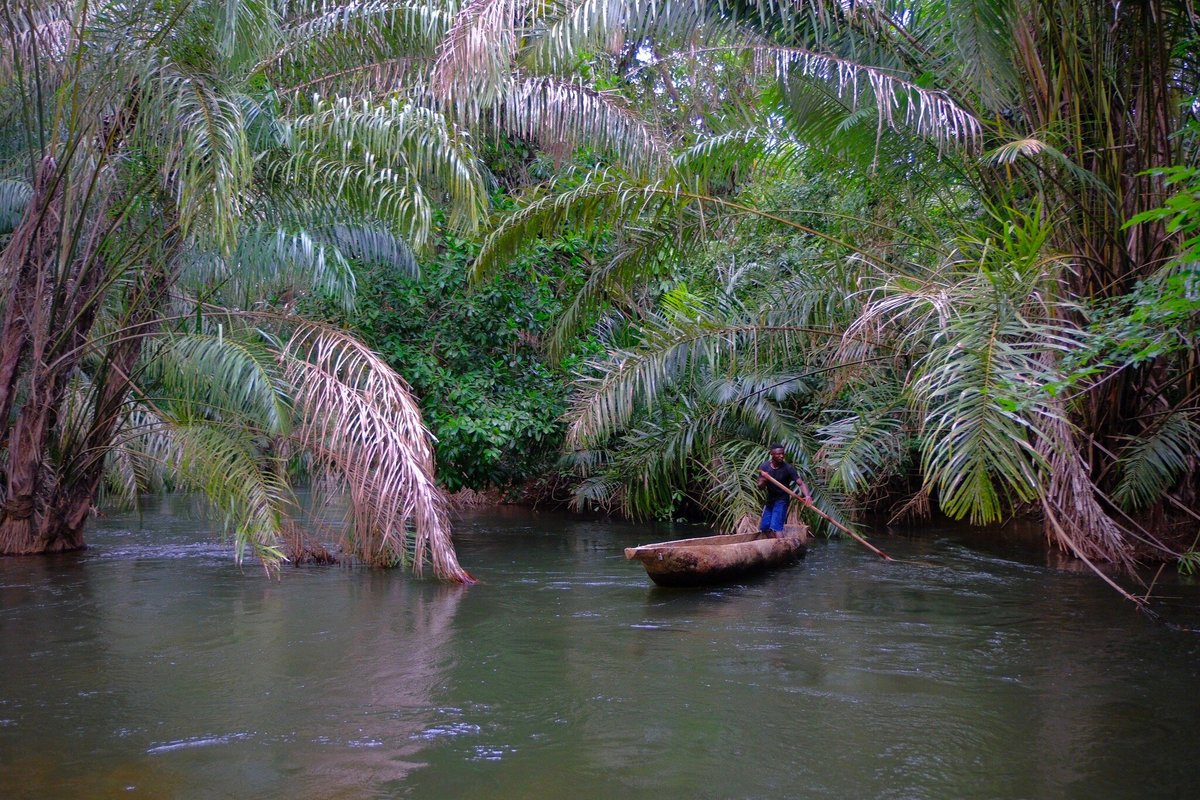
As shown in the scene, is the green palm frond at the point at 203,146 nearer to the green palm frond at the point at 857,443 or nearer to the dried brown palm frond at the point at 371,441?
the dried brown palm frond at the point at 371,441

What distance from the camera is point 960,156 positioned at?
1055 centimetres

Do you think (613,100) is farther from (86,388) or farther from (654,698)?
(654,698)

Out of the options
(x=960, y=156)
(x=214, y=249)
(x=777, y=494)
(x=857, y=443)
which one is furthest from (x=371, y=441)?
(x=960, y=156)

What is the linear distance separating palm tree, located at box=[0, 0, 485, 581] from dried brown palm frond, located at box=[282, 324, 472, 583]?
0.08 ft

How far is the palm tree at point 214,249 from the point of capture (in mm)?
9141

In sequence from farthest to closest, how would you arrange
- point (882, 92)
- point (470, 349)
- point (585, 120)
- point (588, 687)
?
point (470, 349) < point (585, 120) < point (882, 92) < point (588, 687)

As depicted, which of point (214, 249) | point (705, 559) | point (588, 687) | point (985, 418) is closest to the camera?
point (985, 418)

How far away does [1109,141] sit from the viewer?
31.4ft

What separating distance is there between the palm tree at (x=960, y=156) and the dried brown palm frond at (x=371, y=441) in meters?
1.67

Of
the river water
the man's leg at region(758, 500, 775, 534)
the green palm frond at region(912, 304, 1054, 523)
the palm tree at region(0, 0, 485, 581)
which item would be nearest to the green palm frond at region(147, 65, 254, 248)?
the palm tree at region(0, 0, 485, 581)

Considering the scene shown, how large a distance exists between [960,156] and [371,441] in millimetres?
6325

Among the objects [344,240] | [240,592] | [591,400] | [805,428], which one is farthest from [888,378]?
[240,592]

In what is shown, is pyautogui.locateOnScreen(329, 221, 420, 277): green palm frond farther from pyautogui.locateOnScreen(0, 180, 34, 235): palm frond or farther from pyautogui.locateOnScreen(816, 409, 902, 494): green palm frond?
pyautogui.locateOnScreen(816, 409, 902, 494): green palm frond

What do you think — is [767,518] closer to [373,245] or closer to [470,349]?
[470,349]
